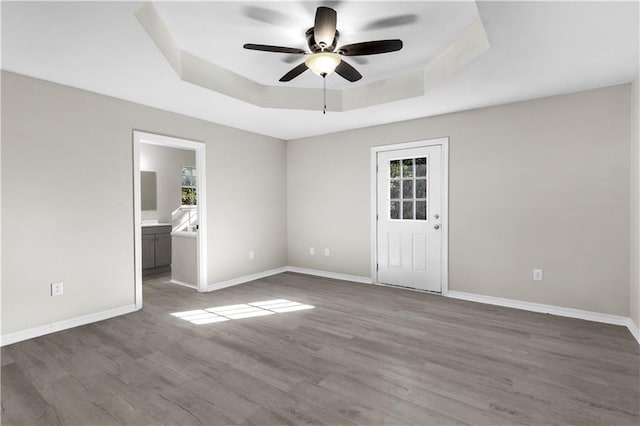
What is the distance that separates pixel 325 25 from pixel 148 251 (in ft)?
16.2

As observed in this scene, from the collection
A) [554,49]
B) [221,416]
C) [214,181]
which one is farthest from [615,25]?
[214,181]

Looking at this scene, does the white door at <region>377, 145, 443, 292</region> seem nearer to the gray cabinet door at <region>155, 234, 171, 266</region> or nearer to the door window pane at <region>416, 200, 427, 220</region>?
the door window pane at <region>416, 200, 427, 220</region>

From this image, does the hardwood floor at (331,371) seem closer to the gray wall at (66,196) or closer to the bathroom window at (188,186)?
the gray wall at (66,196)

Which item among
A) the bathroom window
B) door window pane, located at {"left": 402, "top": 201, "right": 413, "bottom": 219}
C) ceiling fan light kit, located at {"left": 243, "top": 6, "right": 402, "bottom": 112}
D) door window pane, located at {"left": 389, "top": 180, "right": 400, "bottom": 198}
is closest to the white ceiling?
ceiling fan light kit, located at {"left": 243, "top": 6, "right": 402, "bottom": 112}

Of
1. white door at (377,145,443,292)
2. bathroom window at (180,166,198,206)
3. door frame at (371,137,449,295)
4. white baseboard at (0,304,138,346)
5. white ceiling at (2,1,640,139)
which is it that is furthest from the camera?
bathroom window at (180,166,198,206)

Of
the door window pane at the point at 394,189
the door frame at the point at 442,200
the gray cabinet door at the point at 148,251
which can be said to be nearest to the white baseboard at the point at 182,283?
the gray cabinet door at the point at 148,251

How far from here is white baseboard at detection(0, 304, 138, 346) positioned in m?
2.82

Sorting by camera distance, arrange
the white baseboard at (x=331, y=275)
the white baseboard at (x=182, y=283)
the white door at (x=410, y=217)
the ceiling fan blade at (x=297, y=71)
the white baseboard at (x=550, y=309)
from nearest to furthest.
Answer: the ceiling fan blade at (x=297, y=71) < the white baseboard at (x=550, y=309) < the white door at (x=410, y=217) < the white baseboard at (x=182, y=283) < the white baseboard at (x=331, y=275)

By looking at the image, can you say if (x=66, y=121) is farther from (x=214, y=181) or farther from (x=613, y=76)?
(x=613, y=76)

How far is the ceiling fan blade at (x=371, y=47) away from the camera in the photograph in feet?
7.58

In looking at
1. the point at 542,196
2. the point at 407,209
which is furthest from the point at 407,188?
the point at 542,196

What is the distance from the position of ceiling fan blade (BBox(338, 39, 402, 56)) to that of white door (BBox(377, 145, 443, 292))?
2.26m

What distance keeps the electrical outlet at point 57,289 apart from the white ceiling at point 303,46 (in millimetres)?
1987

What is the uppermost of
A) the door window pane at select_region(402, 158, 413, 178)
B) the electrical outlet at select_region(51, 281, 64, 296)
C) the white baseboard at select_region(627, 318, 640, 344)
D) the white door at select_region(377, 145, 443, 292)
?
the door window pane at select_region(402, 158, 413, 178)
